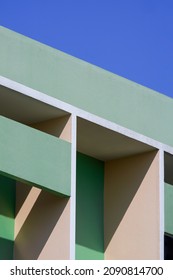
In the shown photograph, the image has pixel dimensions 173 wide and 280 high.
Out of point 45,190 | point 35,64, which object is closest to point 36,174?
point 45,190

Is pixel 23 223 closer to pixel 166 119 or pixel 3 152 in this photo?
pixel 3 152

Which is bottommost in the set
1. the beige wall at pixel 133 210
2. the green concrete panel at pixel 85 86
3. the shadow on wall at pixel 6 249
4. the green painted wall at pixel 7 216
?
the shadow on wall at pixel 6 249

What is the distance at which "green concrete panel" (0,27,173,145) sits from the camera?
23.7 m

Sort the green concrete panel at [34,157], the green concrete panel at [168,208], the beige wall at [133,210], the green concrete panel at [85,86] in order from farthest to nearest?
1. the green concrete panel at [168,208]
2. the beige wall at [133,210]
3. the green concrete panel at [85,86]
4. the green concrete panel at [34,157]

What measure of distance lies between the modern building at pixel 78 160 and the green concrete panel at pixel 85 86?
0.02 metres

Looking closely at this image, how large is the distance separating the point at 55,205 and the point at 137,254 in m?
2.42

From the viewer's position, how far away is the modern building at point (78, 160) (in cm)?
2356

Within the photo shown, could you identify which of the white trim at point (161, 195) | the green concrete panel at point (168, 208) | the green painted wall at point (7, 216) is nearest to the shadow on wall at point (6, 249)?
the green painted wall at point (7, 216)

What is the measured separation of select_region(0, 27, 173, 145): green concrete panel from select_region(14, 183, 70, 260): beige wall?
1.84 metres

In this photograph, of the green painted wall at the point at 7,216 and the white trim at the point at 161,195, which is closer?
the green painted wall at the point at 7,216

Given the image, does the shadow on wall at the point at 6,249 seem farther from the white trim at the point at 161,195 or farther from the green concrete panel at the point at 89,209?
the white trim at the point at 161,195

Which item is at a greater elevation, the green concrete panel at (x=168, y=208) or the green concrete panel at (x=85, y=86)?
the green concrete panel at (x=85, y=86)

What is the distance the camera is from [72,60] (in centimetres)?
2480

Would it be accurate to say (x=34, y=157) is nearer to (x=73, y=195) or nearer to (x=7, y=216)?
(x=73, y=195)
